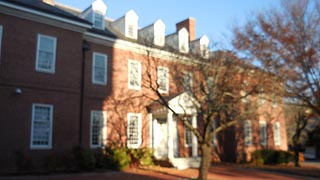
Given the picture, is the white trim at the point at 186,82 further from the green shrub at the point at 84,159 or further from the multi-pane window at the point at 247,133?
the multi-pane window at the point at 247,133

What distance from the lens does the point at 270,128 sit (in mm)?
31812

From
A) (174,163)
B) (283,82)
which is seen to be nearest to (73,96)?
(174,163)

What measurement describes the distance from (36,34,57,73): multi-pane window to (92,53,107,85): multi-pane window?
2.94 m

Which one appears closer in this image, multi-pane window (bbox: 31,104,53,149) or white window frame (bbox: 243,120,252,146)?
multi-pane window (bbox: 31,104,53,149)

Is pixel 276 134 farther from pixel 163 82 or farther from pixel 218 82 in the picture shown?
pixel 218 82

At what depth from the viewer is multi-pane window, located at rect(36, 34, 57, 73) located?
1772 cm

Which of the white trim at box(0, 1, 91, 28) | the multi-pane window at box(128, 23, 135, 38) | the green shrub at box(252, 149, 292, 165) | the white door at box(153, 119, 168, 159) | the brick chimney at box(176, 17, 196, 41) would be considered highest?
the brick chimney at box(176, 17, 196, 41)

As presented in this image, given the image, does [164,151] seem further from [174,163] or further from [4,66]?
[4,66]

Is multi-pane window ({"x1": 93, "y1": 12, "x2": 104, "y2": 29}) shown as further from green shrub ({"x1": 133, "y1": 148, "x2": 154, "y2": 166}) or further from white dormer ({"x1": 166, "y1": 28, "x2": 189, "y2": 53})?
green shrub ({"x1": 133, "y1": 148, "x2": 154, "y2": 166})

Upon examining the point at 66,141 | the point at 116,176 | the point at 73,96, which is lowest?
the point at 116,176

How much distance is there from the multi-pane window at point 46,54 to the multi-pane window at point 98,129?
3720 millimetres

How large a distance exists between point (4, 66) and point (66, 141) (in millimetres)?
4610

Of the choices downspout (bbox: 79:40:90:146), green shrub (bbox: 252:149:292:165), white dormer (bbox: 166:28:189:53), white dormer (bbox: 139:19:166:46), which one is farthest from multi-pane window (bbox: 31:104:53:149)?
green shrub (bbox: 252:149:292:165)

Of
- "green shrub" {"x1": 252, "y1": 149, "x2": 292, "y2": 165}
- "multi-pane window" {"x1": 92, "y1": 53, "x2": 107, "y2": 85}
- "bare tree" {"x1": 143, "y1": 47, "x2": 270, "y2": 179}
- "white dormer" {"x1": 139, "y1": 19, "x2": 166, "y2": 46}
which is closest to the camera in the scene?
"bare tree" {"x1": 143, "y1": 47, "x2": 270, "y2": 179}
